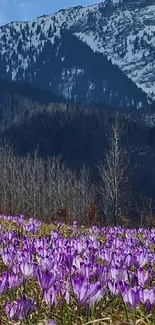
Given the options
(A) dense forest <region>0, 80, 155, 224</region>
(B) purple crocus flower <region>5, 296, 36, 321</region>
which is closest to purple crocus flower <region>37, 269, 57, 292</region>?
(B) purple crocus flower <region>5, 296, 36, 321</region>

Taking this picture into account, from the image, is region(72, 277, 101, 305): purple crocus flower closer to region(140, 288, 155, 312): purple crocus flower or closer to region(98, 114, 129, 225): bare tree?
region(140, 288, 155, 312): purple crocus flower

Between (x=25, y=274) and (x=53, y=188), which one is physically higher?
(x=25, y=274)

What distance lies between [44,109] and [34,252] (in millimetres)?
189554

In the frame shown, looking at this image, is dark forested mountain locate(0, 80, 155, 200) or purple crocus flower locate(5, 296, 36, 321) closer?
purple crocus flower locate(5, 296, 36, 321)

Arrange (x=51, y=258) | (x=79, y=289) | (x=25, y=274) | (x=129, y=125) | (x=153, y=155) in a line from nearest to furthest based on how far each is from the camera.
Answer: (x=79, y=289) < (x=25, y=274) < (x=51, y=258) < (x=153, y=155) < (x=129, y=125)

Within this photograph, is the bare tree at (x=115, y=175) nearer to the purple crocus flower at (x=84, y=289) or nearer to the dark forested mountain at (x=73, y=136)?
the purple crocus flower at (x=84, y=289)

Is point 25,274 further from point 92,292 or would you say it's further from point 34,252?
point 34,252

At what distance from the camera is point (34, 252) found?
12.8 feet

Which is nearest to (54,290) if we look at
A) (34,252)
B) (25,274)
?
(25,274)

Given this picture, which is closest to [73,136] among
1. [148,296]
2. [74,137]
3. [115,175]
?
[74,137]

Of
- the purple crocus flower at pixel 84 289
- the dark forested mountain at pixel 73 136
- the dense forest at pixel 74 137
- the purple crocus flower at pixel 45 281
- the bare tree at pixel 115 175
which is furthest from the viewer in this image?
the dark forested mountain at pixel 73 136

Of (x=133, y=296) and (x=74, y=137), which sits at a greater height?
(x=133, y=296)

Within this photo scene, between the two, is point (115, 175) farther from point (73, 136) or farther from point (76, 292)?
point (73, 136)

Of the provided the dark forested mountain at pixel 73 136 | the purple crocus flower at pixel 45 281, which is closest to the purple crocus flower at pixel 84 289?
the purple crocus flower at pixel 45 281
